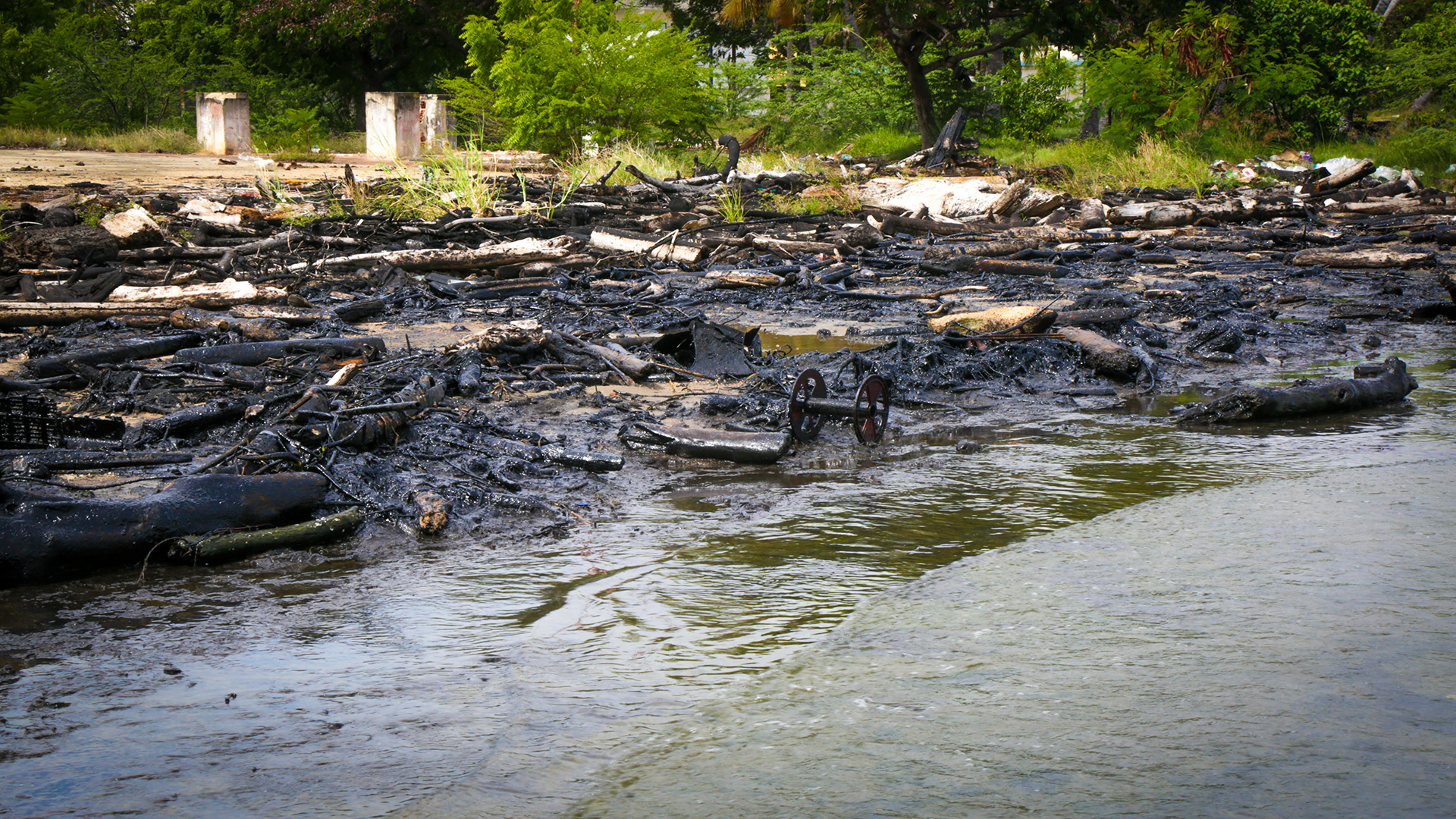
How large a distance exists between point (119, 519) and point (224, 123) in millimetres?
23988

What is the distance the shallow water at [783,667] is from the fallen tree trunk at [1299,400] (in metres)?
1.49

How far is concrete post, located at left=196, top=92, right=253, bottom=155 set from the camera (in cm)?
2422

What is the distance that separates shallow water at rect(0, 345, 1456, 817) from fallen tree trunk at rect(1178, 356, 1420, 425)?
149 centimetres

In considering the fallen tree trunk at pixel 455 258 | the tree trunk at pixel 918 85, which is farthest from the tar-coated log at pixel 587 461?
the tree trunk at pixel 918 85

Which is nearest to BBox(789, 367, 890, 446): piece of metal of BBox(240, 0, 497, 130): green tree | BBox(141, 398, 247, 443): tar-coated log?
BBox(141, 398, 247, 443): tar-coated log

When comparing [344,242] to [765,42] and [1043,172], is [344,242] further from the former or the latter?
[765,42]

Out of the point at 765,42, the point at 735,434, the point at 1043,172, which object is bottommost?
the point at 735,434

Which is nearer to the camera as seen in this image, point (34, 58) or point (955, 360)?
point (955, 360)

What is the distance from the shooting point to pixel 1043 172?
2158 centimetres

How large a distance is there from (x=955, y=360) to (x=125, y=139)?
80.8 ft

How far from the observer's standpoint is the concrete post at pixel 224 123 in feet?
79.5

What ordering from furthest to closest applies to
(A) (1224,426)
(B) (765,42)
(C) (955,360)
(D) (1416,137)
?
(B) (765,42) < (D) (1416,137) < (C) (955,360) < (A) (1224,426)

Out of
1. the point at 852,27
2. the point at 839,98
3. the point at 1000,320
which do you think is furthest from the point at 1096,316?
the point at 852,27

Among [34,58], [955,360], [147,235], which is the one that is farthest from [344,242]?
[34,58]
